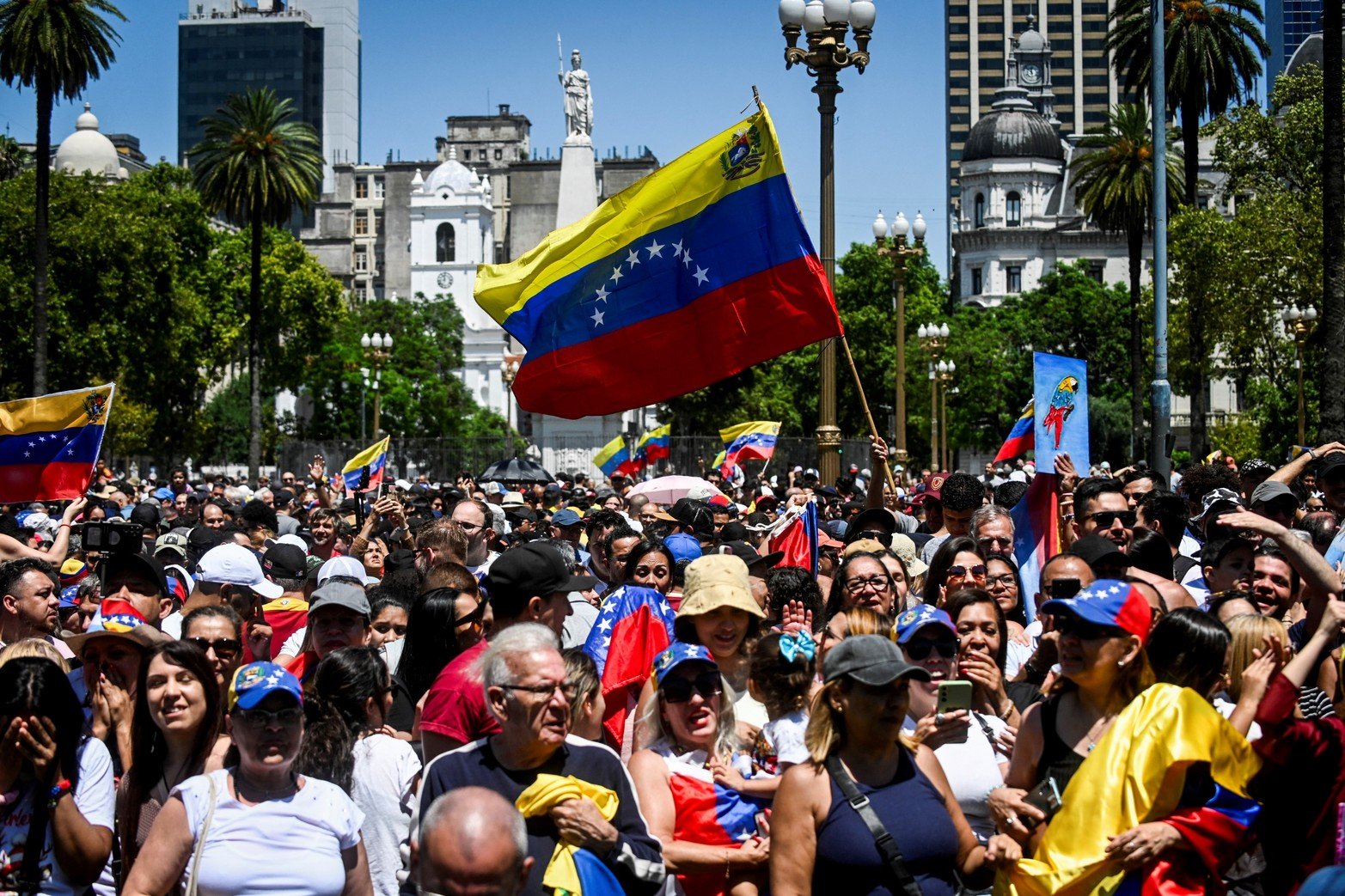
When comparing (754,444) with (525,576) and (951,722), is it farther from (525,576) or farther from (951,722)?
(951,722)

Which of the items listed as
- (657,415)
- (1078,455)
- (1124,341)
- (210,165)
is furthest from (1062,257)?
(1078,455)

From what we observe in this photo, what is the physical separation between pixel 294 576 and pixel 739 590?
18.5 ft

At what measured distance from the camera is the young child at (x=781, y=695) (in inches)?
212

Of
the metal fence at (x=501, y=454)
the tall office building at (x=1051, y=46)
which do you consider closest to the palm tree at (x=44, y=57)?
the metal fence at (x=501, y=454)

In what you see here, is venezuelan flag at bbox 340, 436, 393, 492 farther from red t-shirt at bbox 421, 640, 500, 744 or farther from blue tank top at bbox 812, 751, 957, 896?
blue tank top at bbox 812, 751, 957, 896

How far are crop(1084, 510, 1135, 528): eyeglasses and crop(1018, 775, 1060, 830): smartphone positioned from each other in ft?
16.4

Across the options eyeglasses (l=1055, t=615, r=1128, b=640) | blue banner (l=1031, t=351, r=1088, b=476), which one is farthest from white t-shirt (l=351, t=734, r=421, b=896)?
blue banner (l=1031, t=351, r=1088, b=476)

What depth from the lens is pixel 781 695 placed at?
218 inches

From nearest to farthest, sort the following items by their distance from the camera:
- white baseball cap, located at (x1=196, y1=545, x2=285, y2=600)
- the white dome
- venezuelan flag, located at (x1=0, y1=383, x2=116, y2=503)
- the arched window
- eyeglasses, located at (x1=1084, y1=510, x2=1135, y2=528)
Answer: white baseball cap, located at (x1=196, y1=545, x2=285, y2=600), eyeglasses, located at (x1=1084, y1=510, x2=1135, y2=528), venezuelan flag, located at (x1=0, y1=383, x2=116, y2=503), the white dome, the arched window

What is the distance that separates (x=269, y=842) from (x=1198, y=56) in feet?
129

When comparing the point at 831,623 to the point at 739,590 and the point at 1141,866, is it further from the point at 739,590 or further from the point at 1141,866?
the point at 1141,866

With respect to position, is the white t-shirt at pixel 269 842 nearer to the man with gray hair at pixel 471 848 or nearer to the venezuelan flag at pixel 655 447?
the man with gray hair at pixel 471 848

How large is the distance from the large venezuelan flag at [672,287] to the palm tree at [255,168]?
133ft

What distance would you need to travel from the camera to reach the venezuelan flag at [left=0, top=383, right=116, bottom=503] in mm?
12312
